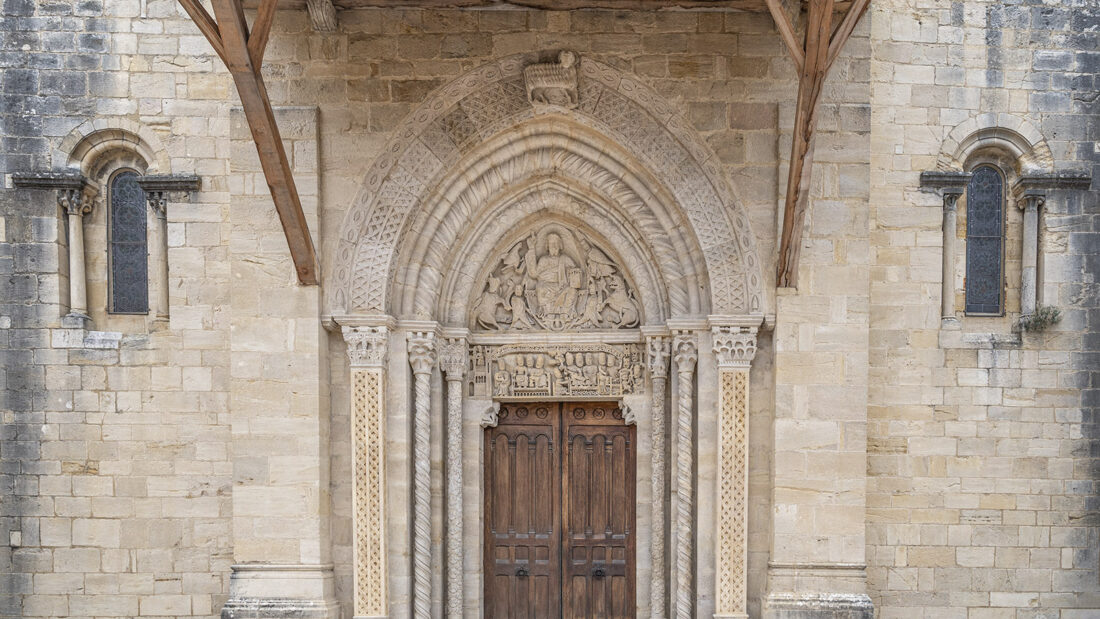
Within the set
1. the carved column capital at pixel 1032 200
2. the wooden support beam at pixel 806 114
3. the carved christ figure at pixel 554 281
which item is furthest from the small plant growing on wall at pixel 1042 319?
the carved christ figure at pixel 554 281

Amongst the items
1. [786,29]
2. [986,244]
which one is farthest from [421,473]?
[986,244]

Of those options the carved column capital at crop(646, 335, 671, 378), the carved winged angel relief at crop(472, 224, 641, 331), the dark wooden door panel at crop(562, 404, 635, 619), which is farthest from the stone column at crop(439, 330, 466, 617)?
the carved column capital at crop(646, 335, 671, 378)

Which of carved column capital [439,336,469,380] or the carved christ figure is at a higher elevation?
the carved christ figure

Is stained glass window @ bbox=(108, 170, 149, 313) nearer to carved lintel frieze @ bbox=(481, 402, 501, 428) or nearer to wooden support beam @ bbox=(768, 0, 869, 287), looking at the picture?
carved lintel frieze @ bbox=(481, 402, 501, 428)

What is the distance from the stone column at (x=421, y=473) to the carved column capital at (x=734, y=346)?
2.18m

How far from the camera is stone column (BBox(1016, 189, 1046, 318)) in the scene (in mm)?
6672

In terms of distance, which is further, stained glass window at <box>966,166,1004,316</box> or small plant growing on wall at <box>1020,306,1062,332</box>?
stained glass window at <box>966,166,1004,316</box>

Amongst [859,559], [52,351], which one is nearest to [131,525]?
[52,351]

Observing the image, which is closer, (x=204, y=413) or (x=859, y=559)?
(x=859, y=559)

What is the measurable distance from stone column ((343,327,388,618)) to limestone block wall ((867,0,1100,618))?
13.2ft

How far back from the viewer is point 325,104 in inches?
230

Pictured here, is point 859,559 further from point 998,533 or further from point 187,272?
point 187,272

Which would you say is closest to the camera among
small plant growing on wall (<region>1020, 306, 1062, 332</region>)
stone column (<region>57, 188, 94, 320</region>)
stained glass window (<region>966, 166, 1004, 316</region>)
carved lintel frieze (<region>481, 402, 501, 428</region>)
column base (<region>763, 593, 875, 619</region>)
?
column base (<region>763, 593, 875, 619</region>)

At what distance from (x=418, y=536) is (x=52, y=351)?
358 cm
